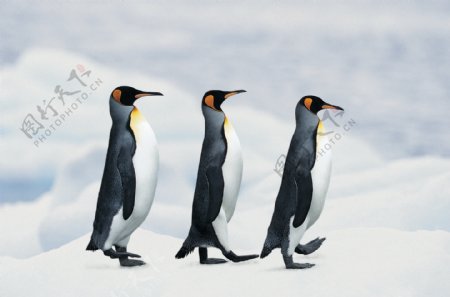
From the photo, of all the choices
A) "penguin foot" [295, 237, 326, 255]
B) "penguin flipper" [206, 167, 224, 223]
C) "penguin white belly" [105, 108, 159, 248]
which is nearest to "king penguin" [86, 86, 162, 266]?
"penguin white belly" [105, 108, 159, 248]

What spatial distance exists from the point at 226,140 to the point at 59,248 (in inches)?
77.3

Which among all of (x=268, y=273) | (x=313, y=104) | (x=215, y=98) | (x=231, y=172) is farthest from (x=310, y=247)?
(x=215, y=98)

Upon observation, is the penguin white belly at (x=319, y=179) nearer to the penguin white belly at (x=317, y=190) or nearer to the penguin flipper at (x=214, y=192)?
the penguin white belly at (x=317, y=190)

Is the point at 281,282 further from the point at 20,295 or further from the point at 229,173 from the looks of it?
the point at 20,295

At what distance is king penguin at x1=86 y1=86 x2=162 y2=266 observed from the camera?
18.7 feet

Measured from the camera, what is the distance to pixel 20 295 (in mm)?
5910

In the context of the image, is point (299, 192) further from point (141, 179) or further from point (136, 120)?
point (136, 120)

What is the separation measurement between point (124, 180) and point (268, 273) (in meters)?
1.17

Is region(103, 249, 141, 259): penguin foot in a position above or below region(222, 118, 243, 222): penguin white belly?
below

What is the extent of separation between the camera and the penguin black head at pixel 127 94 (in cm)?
590

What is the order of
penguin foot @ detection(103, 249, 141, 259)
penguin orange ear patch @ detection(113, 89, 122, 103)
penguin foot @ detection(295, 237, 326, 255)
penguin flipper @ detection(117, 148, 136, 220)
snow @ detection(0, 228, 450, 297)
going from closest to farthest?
1. snow @ detection(0, 228, 450, 297)
2. penguin flipper @ detection(117, 148, 136, 220)
3. penguin foot @ detection(103, 249, 141, 259)
4. penguin orange ear patch @ detection(113, 89, 122, 103)
5. penguin foot @ detection(295, 237, 326, 255)

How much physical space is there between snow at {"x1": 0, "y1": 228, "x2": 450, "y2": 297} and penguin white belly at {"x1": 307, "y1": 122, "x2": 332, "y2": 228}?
39 cm

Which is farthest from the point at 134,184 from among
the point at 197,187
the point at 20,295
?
the point at 20,295

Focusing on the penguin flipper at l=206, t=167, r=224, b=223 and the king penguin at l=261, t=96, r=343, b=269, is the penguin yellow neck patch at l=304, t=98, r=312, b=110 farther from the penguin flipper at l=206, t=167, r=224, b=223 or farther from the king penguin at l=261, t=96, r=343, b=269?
the penguin flipper at l=206, t=167, r=224, b=223
